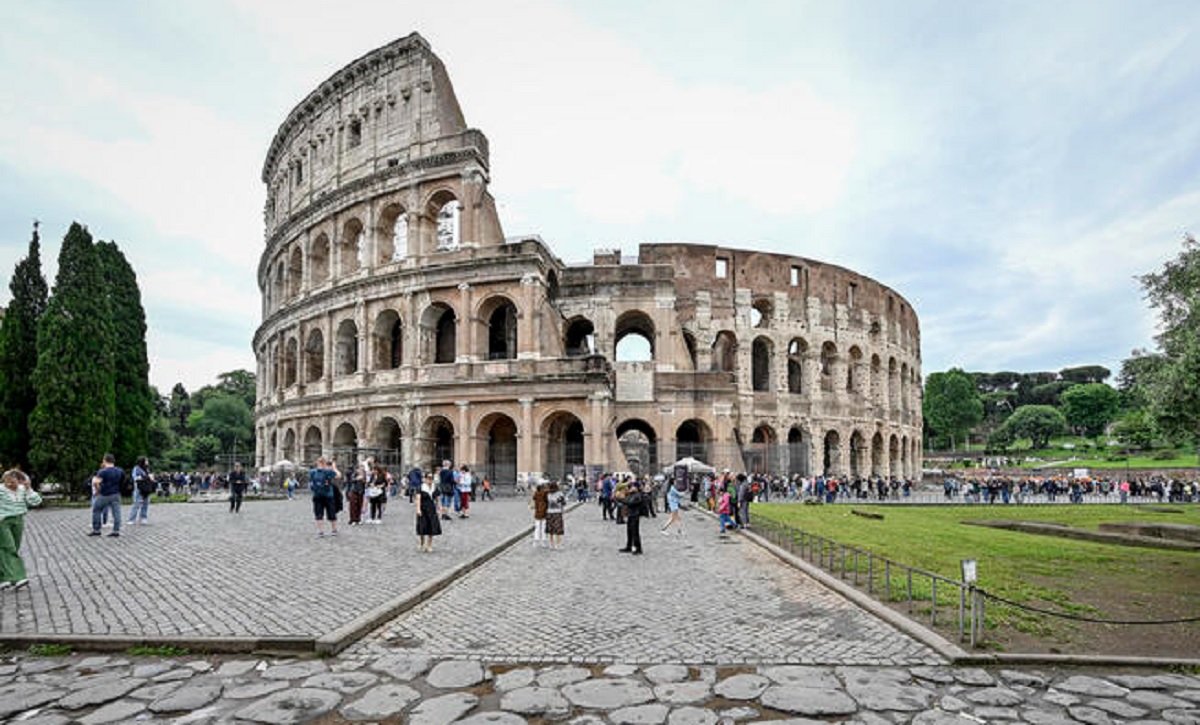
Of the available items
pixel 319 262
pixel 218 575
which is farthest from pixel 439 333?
pixel 218 575

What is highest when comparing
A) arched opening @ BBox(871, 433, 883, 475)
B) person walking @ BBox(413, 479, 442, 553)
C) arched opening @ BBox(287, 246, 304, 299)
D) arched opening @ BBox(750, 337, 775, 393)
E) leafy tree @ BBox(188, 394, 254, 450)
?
arched opening @ BBox(287, 246, 304, 299)

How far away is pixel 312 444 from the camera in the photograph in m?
34.8

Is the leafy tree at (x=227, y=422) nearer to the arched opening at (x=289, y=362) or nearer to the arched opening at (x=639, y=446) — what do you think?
the arched opening at (x=289, y=362)

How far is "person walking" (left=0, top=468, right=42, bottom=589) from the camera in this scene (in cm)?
738

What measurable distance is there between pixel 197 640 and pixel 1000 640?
6743 millimetres

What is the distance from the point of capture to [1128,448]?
251 ft

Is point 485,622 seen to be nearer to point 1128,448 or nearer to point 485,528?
point 485,528

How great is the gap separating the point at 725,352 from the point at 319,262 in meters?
22.9

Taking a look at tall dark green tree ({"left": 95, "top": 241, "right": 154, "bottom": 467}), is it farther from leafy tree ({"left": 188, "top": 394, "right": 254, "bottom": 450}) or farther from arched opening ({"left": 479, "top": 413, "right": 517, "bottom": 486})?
leafy tree ({"left": 188, "top": 394, "right": 254, "bottom": 450})

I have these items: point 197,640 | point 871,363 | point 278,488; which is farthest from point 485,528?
point 871,363

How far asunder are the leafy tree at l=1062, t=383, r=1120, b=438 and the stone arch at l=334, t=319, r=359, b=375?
9636 centimetres

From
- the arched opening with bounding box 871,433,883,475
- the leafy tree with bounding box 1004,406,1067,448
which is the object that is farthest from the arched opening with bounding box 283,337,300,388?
the leafy tree with bounding box 1004,406,1067,448

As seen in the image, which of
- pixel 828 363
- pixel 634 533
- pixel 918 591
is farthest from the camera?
pixel 828 363

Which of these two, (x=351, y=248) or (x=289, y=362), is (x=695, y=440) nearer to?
(x=351, y=248)
